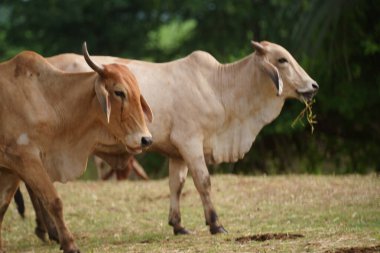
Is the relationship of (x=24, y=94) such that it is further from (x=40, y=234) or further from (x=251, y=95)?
(x=251, y=95)

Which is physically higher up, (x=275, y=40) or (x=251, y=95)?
(x=275, y=40)

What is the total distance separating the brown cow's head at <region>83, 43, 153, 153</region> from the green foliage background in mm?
5436

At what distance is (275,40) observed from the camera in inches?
724

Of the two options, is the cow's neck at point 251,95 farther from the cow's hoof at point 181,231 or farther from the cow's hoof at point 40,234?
the cow's hoof at point 40,234

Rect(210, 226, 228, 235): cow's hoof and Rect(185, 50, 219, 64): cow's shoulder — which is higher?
Rect(185, 50, 219, 64): cow's shoulder

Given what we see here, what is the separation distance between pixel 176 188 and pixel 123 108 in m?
1.63

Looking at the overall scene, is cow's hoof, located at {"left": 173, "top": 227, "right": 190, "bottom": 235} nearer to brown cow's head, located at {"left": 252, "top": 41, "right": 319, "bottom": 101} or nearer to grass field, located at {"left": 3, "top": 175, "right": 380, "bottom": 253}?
grass field, located at {"left": 3, "top": 175, "right": 380, "bottom": 253}

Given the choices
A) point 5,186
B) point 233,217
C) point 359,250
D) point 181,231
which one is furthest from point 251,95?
point 359,250

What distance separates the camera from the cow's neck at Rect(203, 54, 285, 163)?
31.5 ft

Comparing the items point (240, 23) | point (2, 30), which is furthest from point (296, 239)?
point (2, 30)

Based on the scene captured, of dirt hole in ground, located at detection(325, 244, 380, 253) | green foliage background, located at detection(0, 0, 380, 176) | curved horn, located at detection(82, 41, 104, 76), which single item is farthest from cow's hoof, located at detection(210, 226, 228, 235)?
green foliage background, located at detection(0, 0, 380, 176)

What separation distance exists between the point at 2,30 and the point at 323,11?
10639 millimetres

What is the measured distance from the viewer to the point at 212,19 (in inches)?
831

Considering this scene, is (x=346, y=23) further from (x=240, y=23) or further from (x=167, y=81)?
(x=240, y=23)
